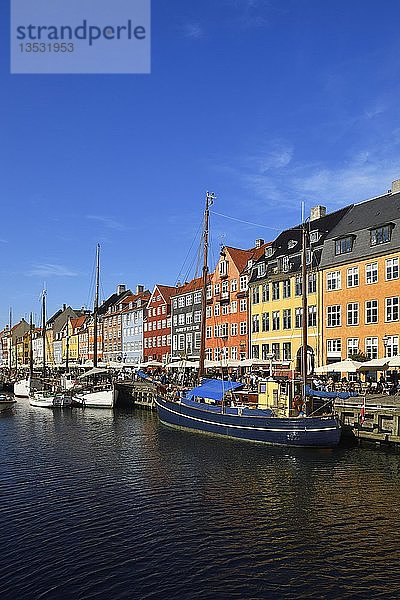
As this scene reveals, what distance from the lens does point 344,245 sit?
196 ft

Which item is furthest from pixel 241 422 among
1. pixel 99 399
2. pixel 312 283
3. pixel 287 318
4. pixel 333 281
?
pixel 287 318

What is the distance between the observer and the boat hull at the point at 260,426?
33.4 meters

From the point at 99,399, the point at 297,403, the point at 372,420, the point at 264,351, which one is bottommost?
the point at 99,399

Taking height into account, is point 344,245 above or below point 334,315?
above

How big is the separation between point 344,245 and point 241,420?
2939 centimetres

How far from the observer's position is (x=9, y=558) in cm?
1711

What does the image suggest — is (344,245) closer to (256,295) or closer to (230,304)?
(256,295)

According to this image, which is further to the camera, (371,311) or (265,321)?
(265,321)

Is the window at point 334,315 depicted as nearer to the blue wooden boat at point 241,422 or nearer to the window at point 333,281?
the window at point 333,281

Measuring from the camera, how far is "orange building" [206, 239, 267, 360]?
249 feet

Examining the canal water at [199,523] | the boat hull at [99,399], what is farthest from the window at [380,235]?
the boat hull at [99,399]

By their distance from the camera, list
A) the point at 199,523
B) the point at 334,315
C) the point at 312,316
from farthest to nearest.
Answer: the point at 312,316
the point at 334,315
the point at 199,523

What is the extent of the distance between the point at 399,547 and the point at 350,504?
468cm

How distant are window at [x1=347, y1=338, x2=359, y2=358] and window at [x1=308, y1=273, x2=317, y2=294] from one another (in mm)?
7825
